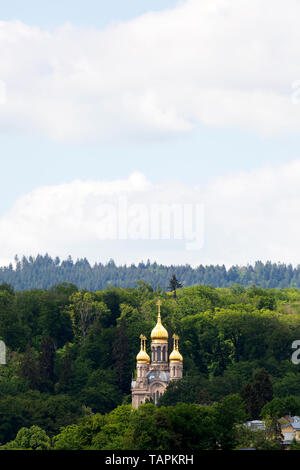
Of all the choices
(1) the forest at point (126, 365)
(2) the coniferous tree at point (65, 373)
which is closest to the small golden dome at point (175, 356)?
(1) the forest at point (126, 365)

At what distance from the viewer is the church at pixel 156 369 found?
479ft

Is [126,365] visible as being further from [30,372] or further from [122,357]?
[30,372]

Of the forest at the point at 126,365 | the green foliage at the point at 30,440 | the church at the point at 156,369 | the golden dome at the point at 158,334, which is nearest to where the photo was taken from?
the forest at the point at 126,365

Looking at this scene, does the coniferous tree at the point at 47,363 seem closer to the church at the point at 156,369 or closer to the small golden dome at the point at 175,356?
the church at the point at 156,369

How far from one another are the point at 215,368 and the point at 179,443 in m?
47.4

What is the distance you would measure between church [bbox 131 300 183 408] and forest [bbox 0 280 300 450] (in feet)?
7.27

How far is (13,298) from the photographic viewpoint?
176m

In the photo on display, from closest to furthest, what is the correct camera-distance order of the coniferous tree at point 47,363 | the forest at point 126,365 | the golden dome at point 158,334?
1. the forest at point 126,365
2. the golden dome at point 158,334
3. the coniferous tree at point 47,363

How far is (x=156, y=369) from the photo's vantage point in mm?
147750

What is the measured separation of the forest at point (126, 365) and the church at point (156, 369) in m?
2.22

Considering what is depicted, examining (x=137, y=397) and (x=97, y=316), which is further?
(x=97, y=316)

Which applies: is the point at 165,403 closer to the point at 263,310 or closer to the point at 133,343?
the point at 133,343
